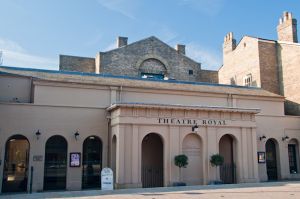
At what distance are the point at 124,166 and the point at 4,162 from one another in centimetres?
685

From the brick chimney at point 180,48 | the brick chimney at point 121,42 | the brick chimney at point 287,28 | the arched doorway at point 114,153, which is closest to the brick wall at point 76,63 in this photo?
the brick chimney at point 121,42

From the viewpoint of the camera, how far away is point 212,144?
20219mm

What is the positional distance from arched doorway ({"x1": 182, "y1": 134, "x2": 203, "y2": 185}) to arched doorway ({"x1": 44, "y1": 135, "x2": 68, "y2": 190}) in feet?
24.1

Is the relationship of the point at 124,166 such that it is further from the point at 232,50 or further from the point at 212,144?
the point at 232,50

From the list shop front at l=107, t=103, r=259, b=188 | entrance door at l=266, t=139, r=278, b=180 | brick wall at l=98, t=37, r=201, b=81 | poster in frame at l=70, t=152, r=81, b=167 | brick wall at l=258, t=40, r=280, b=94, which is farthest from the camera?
brick wall at l=98, t=37, r=201, b=81

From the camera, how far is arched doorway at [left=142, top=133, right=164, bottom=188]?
20.7 m

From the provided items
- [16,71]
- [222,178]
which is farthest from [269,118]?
[16,71]

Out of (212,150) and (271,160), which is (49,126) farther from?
(271,160)

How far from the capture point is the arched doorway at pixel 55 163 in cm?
1905

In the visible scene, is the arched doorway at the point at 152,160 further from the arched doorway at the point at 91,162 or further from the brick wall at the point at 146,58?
the brick wall at the point at 146,58

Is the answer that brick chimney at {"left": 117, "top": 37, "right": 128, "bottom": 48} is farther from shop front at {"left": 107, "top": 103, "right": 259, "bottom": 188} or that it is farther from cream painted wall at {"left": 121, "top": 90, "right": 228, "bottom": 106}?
shop front at {"left": 107, "top": 103, "right": 259, "bottom": 188}

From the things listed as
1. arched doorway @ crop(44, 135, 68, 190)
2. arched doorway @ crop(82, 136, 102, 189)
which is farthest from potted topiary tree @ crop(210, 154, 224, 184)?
arched doorway @ crop(44, 135, 68, 190)

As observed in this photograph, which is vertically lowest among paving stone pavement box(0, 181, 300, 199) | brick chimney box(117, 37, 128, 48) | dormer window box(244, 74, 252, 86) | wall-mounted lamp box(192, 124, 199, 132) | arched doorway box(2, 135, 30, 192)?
paving stone pavement box(0, 181, 300, 199)

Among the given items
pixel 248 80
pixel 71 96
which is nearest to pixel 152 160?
pixel 71 96
